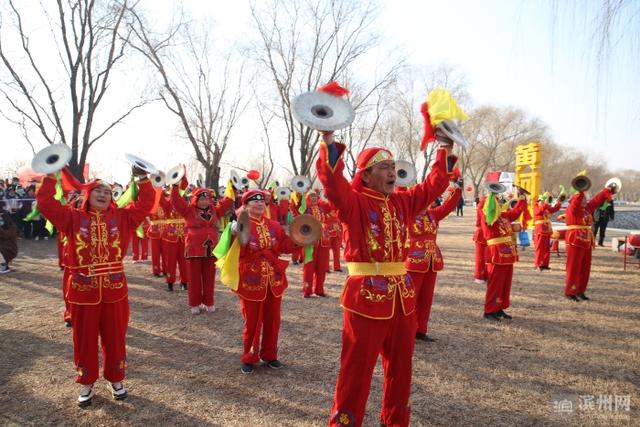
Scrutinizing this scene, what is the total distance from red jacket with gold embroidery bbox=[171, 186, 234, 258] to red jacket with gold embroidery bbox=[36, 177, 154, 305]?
9.43ft

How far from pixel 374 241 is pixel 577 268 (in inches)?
279

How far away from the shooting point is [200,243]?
721cm

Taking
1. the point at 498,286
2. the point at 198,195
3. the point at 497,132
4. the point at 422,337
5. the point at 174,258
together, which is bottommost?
the point at 422,337

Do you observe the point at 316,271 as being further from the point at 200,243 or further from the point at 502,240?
the point at 502,240

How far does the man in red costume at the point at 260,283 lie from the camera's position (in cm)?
466

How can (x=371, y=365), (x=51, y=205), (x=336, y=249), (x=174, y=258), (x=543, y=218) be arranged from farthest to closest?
(x=543, y=218) → (x=336, y=249) → (x=174, y=258) → (x=51, y=205) → (x=371, y=365)

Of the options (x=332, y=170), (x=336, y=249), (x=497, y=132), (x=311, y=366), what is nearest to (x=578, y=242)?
(x=336, y=249)

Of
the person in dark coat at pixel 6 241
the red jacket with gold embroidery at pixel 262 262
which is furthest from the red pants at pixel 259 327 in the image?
the person in dark coat at pixel 6 241

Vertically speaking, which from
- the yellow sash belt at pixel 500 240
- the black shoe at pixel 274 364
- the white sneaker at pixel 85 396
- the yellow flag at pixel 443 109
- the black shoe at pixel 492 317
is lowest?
the white sneaker at pixel 85 396

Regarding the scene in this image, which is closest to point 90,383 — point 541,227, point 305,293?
point 305,293

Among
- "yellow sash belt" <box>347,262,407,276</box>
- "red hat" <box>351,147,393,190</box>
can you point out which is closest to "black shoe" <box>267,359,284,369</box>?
"yellow sash belt" <box>347,262,407,276</box>

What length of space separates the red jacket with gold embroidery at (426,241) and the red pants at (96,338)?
12.4 feet

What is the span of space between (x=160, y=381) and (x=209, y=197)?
12.3 ft

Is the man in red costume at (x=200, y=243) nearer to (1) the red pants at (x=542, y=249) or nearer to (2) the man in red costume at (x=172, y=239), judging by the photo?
(2) the man in red costume at (x=172, y=239)
